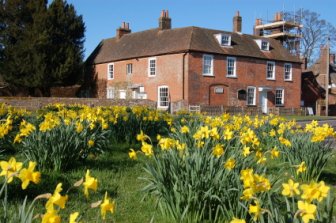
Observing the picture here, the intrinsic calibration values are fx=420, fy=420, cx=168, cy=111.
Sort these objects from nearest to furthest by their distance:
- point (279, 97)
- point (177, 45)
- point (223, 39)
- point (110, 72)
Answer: point (177, 45)
point (223, 39)
point (279, 97)
point (110, 72)

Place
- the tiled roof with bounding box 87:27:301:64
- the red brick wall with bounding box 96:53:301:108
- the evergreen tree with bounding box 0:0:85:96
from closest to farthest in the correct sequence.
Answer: the red brick wall with bounding box 96:53:301:108 < the tiled roof with bounding box 87:27:301:64 < the evergreen tree with bounding box 0:0:85:96

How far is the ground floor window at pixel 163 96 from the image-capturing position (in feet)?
109

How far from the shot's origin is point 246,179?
2.87 meters

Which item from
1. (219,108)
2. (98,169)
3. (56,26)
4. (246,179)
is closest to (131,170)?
(98,169)

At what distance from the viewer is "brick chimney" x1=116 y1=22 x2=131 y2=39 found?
41.2 m

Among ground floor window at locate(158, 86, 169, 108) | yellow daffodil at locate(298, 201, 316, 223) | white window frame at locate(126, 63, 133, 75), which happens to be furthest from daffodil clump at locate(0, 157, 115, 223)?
white window frame at locate(126, 63, 133, 75)

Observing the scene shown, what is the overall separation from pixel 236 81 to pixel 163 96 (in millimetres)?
6378

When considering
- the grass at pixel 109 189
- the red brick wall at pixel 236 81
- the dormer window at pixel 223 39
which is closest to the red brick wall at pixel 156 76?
the red brick wall at pixel 236 81

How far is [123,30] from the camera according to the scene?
136ft

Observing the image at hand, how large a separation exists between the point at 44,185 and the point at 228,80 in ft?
98.5

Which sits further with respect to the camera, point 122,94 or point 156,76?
point 122,94

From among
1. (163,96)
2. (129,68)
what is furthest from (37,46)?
(163,96)

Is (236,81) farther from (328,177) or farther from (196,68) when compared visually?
(328,177)

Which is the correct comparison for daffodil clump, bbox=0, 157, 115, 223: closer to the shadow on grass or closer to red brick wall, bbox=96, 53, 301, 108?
the shadow on grass
